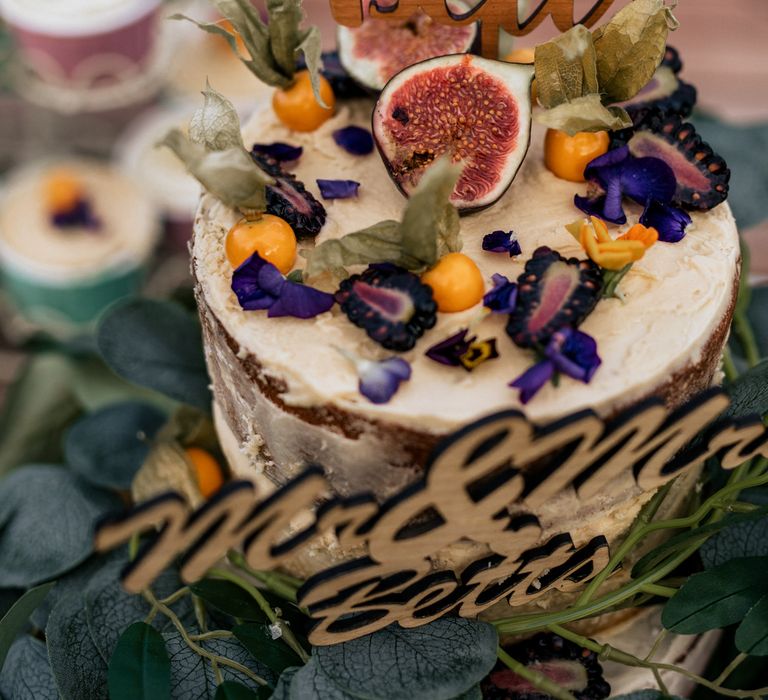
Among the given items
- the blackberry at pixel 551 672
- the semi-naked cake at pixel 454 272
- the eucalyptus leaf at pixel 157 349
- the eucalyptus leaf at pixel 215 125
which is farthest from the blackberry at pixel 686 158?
the eucalyptus leaf at pixel 157 349

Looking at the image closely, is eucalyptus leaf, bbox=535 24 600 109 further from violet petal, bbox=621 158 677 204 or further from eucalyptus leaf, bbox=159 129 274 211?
eucalyptus leaf, bbox=159 129 274 211

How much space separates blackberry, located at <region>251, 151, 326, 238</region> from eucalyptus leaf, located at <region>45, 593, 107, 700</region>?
67 cm

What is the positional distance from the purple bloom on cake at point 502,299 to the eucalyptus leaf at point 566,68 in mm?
294

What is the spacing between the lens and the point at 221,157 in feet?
4.01

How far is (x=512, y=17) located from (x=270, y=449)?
0.71 m

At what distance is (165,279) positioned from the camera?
3361mm

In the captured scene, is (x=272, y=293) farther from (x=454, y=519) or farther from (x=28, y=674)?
(x=28, y=674)

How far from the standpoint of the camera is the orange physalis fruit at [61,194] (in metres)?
3.14

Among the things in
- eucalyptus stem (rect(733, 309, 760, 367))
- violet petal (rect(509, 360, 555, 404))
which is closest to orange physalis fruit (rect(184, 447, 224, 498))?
violet petal (rect(509, 360, 555, 404))

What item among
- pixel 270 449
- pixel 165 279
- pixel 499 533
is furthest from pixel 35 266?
pixel 499 533

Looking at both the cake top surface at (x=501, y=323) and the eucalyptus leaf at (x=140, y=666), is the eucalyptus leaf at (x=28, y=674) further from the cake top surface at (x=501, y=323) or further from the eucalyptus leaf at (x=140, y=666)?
the cake top surface at (x=501, y=323)

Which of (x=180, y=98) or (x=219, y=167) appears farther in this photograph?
(x=180, y=98)

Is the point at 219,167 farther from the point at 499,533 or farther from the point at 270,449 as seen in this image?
the point at 499,533

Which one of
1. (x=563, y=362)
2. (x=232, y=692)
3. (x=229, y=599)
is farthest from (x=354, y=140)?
(x=232, y=692)
